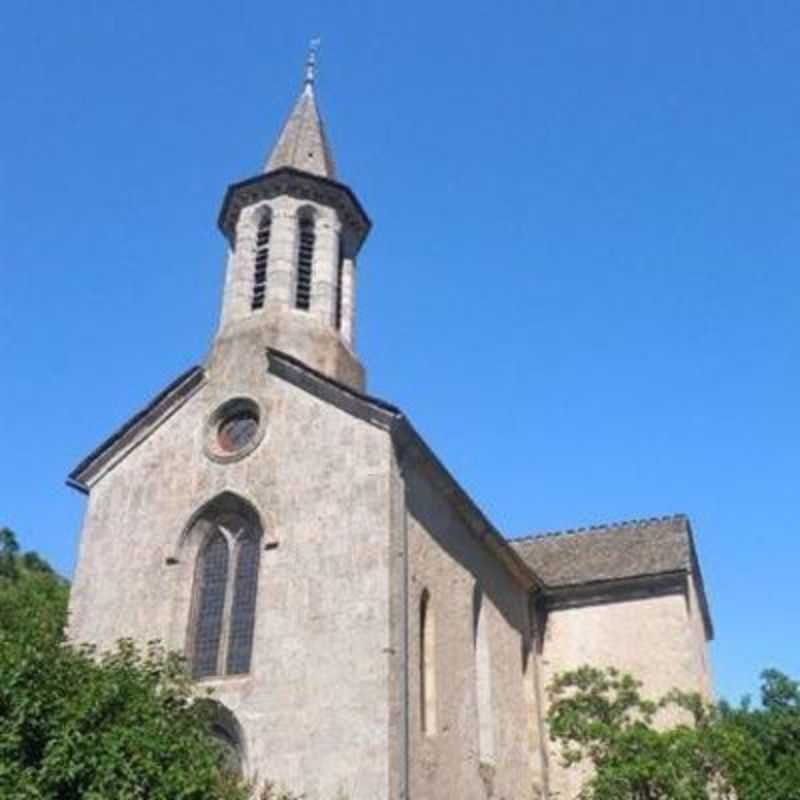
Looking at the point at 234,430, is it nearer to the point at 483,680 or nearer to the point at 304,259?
the point at 304,259

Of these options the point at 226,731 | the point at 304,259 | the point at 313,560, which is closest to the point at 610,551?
the point at 304,259

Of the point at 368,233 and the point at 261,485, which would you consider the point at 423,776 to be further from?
the point at 368,233

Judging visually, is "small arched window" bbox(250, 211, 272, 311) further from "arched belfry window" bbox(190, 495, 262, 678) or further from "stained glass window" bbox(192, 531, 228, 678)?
"stained glass window" bbox(192, 531, 228, 678)

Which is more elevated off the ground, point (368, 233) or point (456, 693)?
point (368, 233)

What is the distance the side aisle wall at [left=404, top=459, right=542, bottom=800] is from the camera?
63.1ft

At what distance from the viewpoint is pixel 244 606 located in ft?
65.7

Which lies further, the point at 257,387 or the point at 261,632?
the point at 257,387

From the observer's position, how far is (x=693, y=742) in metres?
18.7

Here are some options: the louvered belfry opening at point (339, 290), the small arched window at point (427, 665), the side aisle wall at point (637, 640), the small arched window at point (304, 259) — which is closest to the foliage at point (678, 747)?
the small arched window at point (427, 665)

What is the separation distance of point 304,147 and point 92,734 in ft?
58.3

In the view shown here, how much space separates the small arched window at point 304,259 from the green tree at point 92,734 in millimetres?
10515

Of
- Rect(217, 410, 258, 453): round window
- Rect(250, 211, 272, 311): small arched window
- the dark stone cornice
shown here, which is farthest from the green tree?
the dark stone cornice

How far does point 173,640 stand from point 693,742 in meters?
9.87

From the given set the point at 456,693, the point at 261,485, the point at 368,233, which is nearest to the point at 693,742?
the point at 456,693
